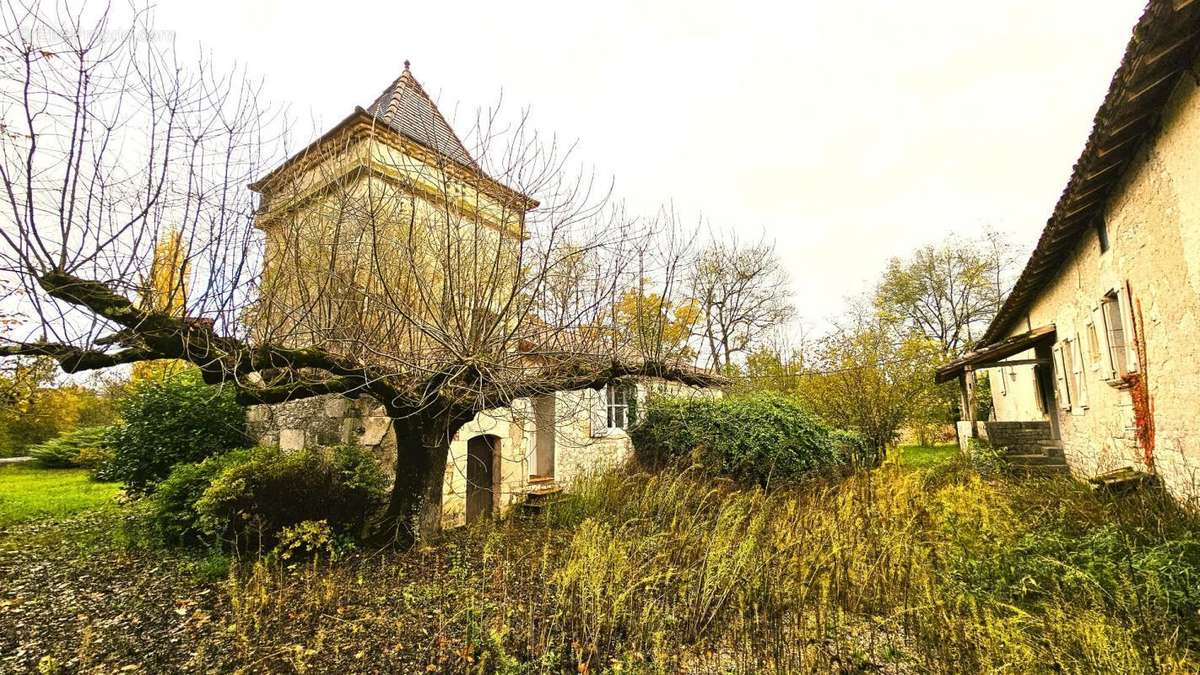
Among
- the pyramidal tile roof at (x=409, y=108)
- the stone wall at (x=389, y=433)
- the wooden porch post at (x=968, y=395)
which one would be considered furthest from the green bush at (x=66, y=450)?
the wooden porch post at (x=968, y=395)

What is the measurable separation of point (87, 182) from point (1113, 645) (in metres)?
6.87

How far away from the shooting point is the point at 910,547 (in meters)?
4.65

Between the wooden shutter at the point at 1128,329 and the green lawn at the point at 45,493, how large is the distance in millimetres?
13941

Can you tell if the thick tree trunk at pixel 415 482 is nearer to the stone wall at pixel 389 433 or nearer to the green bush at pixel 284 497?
the green bush at pixel 284 497

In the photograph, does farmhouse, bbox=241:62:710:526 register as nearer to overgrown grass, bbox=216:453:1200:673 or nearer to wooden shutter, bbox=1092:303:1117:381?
overgrown grass, bbox=216:453:1200:673

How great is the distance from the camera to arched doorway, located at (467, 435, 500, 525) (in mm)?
8359

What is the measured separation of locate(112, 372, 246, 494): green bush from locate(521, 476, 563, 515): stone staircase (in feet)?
15.7

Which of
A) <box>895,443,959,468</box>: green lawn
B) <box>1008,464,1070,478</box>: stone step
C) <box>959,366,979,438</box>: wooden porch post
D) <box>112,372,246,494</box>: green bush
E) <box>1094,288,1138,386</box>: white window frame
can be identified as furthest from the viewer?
<box>959,366,979,438</box>: wooden porch post

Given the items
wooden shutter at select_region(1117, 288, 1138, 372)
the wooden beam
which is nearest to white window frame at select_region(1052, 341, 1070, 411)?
wooden shutter at select_region(1117, 288, 1138, 372)

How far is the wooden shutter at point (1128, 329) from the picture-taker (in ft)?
18.6

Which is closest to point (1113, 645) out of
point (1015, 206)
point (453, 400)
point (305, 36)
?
point (453, 400)

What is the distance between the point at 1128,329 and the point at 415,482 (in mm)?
8426

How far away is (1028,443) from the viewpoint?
32.4 ft

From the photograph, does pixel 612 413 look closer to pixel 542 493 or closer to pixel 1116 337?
pixel 542 493
